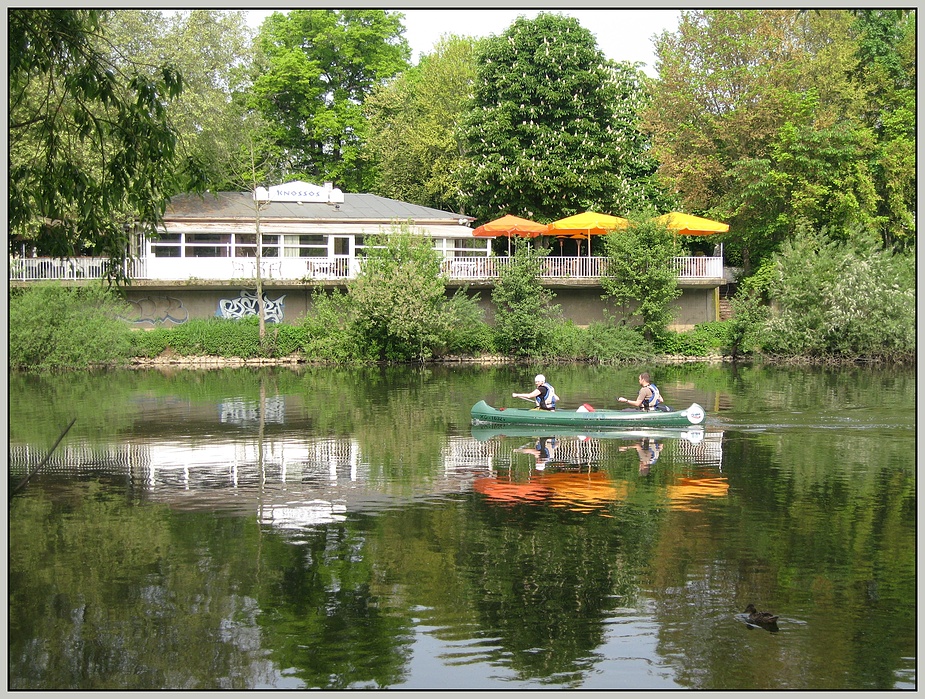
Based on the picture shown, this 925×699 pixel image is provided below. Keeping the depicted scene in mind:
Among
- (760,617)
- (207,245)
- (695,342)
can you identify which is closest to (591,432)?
(760,617)

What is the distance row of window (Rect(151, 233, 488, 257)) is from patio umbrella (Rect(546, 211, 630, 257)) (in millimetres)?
4365

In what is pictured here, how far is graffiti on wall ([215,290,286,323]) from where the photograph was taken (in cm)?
4916

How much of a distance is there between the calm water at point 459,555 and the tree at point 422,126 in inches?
1378

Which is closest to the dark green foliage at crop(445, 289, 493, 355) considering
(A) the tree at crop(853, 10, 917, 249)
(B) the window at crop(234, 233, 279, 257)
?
(B) the window at crop(234, 233, 279, 257)

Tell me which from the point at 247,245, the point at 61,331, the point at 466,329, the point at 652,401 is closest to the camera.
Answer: the point at 652,401

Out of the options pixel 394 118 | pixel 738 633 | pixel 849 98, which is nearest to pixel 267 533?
pixel 738 633

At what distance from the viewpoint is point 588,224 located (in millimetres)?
48531

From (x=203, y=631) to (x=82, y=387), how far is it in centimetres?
2694

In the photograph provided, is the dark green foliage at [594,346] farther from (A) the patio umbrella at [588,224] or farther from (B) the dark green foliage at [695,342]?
(A) the patio umbrella at [588,224]

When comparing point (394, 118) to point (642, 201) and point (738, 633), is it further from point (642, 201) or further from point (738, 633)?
point (738, 633)

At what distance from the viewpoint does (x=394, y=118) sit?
6191 centimetres

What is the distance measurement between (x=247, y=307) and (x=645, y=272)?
17580 millimetres

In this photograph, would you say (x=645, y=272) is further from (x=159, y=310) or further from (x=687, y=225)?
(x=159, y=310)

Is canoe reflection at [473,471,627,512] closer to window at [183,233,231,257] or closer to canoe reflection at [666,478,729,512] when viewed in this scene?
canoe reflection at [666,478,729,512]
